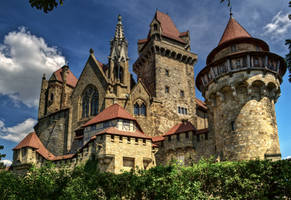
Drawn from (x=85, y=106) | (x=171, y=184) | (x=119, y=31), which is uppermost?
(x=119, y=31)

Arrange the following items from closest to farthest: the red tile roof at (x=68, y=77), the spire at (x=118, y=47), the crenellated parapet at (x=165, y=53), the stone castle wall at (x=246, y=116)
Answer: the stone castle wall at (x=246, y=116), the spire at (x=118, y=47), the crenellated parapet at (x=165, y=53), the red tile roof at (x=68, y=77)

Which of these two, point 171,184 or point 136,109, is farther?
point 136,109

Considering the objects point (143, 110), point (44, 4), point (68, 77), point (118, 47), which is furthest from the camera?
point (68, 77)

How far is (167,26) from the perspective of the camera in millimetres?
45281

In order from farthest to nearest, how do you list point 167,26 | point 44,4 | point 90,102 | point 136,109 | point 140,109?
1. point 167,26
2. point 90,102
3. point 140,109
4. point 136,109
5. point 44,4

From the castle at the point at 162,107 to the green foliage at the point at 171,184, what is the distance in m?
5.22

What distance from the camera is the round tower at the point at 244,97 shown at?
2208cm

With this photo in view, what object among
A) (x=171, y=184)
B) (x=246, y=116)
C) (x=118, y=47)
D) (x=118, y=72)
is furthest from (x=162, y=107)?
(x=171, y=184)

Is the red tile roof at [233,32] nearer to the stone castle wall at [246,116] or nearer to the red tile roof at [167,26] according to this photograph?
the stone castle wall at [246,116]

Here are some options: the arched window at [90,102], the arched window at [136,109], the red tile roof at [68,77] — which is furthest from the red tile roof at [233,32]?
the red tile roof at [68,77]

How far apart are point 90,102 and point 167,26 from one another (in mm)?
17100

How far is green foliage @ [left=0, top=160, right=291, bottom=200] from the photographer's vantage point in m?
15.5

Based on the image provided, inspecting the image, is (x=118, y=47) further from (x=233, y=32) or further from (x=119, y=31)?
(x=233, y=32)

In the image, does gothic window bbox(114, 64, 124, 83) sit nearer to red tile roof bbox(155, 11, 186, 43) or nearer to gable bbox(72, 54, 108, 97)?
gable bbox(72, 54, 108, 97)
